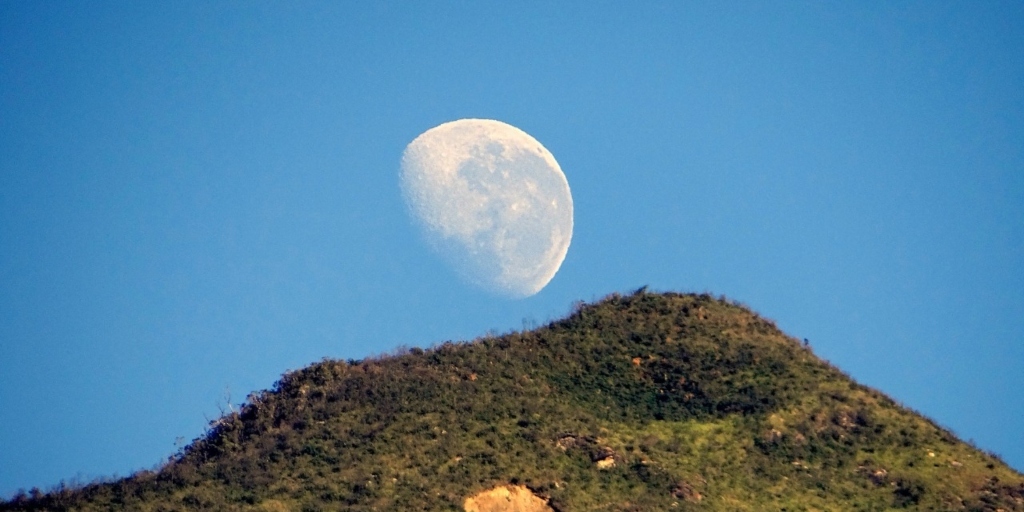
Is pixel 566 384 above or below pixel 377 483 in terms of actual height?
above

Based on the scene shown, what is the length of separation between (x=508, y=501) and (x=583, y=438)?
263 inches

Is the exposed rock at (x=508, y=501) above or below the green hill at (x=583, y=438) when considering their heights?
below

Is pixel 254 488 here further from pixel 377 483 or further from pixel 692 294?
pixel 692 294

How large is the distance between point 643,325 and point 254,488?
26.3 m

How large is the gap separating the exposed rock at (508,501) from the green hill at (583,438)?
0.10 m

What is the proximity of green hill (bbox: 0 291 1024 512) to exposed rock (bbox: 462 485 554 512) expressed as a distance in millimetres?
105

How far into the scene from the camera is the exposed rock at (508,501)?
4659 cm

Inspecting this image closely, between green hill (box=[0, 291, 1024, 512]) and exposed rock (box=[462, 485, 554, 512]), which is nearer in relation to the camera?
exposed rock (box=[462, 485, 554, 512])

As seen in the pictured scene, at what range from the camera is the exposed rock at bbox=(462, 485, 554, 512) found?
4659 cm

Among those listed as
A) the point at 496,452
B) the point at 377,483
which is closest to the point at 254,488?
the point at 377,483

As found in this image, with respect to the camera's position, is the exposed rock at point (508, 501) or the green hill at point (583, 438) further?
the green hill at point (583, 438)

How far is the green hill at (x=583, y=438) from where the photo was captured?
4741 centimetres

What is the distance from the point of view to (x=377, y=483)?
155 feet

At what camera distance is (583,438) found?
172 ft
